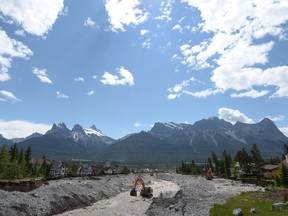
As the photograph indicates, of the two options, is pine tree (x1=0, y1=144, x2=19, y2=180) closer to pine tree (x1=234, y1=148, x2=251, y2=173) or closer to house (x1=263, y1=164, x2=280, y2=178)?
house (x1=263, y1=164, x2=280, y2=178)

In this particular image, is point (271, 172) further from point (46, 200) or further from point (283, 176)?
point (46, 200)

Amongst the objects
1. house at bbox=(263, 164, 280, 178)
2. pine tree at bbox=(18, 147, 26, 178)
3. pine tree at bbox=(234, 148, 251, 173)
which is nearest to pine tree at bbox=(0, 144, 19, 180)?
pine tree at bbox=(18, 147, 26, 178)

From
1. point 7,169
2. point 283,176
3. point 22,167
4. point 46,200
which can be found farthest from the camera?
point 22,167

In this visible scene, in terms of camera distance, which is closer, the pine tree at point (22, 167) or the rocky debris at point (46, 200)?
the rocky debris at point (46, 200)

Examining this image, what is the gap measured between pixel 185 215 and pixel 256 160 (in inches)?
4217

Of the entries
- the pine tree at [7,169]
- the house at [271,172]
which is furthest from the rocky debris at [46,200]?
the house at [271,172]

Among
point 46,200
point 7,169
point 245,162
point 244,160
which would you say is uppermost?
point 244,160

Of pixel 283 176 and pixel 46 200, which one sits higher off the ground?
pixel 283 176

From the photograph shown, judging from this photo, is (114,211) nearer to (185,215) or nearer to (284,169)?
(185,215)

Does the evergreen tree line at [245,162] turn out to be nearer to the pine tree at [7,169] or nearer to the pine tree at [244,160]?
the pine tree at [244,160]

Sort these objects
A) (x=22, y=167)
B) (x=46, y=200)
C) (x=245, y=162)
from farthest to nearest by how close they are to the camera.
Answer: (x=245, y=162) < (x=22, y=167) < (x=46, y=200)

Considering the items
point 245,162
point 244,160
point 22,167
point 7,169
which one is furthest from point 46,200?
point 245,162

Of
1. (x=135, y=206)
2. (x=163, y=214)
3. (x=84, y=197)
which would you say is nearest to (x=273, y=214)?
(x=163, y=214)

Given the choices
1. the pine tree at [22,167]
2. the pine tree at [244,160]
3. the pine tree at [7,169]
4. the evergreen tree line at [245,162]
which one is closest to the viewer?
the pine tree at [7,169]
